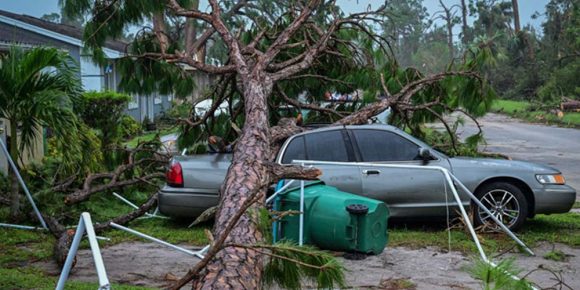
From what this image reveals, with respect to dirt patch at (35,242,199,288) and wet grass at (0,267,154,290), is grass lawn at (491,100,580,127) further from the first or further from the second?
wet grass at (0,267,154,290)

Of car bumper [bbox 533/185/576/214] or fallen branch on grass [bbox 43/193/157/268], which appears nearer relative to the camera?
fallen branch on grass [bbox 43/193/157/268]

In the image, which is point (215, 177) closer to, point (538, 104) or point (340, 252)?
point (340, 252)

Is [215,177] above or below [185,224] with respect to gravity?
above

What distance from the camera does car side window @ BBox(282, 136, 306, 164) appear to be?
8.77m

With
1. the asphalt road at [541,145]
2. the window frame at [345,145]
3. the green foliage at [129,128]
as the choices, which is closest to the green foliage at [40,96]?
the window frame at [345,145]

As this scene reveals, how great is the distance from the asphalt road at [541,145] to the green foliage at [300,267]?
981 centimetres

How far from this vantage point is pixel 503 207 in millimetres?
8695

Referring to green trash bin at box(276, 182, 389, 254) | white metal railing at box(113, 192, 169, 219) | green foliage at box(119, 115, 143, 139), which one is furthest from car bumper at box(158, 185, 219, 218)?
green foliage at box(119, 115, 143, 139)

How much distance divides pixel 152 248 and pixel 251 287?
4541 millimetres

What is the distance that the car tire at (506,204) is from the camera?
341 inches

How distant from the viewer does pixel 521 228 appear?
900 centimetres

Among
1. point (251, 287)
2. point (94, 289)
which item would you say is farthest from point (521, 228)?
point (251, 287)

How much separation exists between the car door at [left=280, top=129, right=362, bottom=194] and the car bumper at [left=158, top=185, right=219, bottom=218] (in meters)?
1.04

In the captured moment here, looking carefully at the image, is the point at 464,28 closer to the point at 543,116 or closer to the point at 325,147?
the point at 543,116
